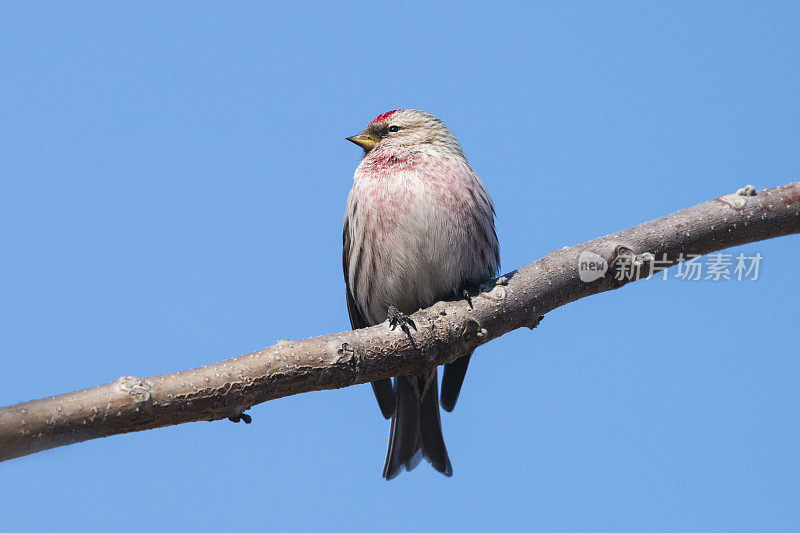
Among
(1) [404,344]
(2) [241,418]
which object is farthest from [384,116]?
(2) [241,418]

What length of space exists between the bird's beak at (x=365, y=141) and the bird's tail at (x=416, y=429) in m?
1.60

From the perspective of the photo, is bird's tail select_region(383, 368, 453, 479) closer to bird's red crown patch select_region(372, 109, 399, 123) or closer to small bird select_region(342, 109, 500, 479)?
small bird select_region(342, 109, 500, 479)

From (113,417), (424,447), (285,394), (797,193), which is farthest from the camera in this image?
(424,447)

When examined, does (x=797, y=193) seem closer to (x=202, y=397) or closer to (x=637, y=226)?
(x=637, y=226)

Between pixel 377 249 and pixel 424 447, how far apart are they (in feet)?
4.37

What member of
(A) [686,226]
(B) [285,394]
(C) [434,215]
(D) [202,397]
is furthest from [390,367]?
(A) [686,226]

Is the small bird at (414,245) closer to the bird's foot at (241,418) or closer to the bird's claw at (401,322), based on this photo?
the bird's claw at (401,322)

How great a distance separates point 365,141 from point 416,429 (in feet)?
6.55

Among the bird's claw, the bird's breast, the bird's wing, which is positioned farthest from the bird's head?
the bird's claw

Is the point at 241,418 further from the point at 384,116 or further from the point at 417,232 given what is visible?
the point at 384,116

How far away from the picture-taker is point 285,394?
3.31 metres

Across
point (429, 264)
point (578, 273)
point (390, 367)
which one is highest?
point (429, 264)

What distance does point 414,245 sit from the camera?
465 cm

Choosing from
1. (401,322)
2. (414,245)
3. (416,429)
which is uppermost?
(414,245)
